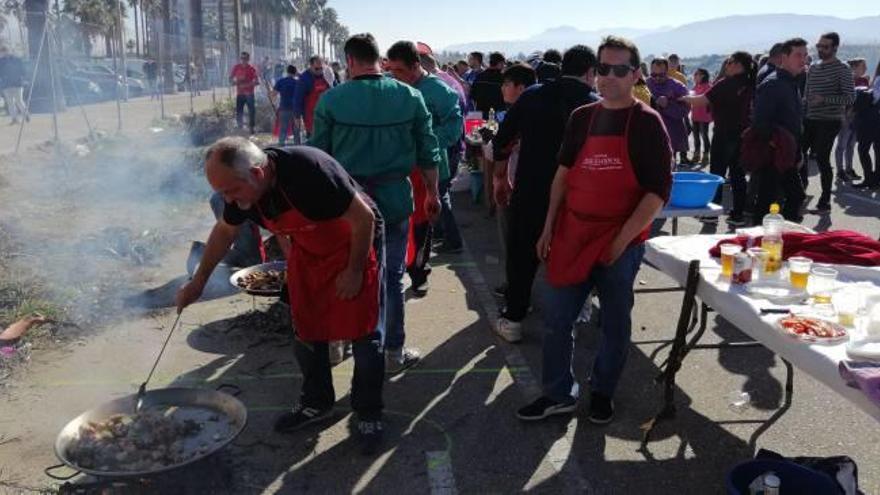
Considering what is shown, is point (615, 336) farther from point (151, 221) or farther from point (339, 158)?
point (151, 221)

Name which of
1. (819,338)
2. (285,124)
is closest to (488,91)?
(285,124)

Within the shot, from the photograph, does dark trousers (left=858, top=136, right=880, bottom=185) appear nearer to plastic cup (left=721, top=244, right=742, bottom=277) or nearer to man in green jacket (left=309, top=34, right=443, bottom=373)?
plastic cup (left=721, top=244, right=742, bottom=277)

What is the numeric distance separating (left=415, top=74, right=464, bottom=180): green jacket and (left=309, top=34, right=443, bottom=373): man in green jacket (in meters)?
1.55

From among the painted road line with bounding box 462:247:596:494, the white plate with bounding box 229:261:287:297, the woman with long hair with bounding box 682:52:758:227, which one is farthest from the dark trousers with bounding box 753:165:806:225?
the white plate with bounding box 229:261:287:297

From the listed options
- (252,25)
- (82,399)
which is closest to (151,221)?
(82,399)

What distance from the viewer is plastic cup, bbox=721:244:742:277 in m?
3.61

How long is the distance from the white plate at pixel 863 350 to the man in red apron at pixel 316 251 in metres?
2.05

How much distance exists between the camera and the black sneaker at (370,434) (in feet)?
12.3

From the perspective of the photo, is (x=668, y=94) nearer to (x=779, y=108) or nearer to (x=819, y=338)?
(x=779, y=108)

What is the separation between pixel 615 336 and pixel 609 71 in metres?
1.37

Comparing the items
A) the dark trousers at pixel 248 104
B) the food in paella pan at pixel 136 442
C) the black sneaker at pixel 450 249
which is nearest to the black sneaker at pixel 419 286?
the black sneaker at pixel 450 249

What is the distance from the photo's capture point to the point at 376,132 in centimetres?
427

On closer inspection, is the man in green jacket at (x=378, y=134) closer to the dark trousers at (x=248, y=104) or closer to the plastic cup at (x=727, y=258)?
the plastic cup at (x=727, y=258)

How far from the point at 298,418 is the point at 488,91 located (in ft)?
28.7
